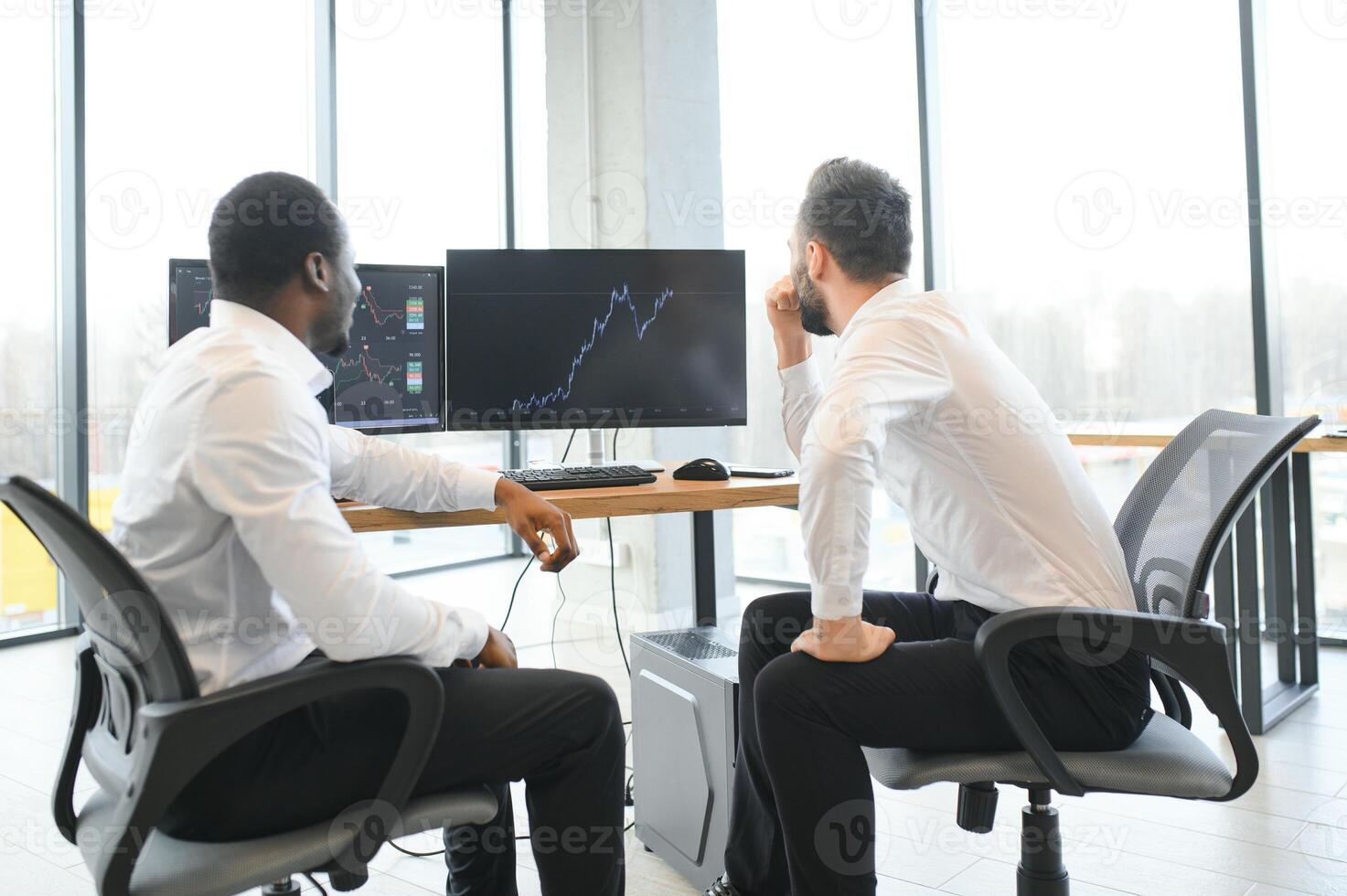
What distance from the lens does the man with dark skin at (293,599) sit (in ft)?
3.73

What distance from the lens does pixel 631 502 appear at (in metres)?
1.89

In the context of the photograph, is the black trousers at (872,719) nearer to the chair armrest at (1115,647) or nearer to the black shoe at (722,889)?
the chair armrest at (1115,647)

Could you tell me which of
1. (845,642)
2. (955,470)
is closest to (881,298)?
(955,470)

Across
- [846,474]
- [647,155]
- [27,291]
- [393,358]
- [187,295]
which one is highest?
[647,155]

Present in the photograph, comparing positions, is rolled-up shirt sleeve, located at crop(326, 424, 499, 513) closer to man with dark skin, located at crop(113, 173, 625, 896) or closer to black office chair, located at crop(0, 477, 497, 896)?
man with dark skin, located at crop(113, 173, 625, 896)

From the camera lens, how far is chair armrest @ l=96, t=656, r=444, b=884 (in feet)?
3.38

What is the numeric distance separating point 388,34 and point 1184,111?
11.6 ft

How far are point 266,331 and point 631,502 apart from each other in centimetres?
75

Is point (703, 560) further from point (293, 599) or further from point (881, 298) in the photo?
point (293, 599)

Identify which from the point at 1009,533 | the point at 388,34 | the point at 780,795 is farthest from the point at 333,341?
the point at 388,34

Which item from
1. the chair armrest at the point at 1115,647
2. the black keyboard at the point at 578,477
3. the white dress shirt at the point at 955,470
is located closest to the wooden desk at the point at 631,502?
the black keyboard at the point at 578,477

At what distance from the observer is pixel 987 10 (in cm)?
394

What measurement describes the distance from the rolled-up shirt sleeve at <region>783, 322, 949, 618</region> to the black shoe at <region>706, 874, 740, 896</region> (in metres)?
0.67

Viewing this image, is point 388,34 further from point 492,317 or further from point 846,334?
point 846,334
